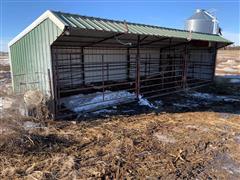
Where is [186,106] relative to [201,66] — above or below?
below

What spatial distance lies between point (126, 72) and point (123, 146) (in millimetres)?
7934

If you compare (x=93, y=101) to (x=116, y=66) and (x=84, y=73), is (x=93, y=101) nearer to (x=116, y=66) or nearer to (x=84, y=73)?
(x=84, y=73)

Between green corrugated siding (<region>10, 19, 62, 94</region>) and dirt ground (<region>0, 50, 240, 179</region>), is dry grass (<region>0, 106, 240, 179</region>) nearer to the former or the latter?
dirt ground (<region>0, 50, 240, 179</region>)

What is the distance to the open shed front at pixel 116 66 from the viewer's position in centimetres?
734

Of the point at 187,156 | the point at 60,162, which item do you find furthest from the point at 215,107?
the point at 60,162

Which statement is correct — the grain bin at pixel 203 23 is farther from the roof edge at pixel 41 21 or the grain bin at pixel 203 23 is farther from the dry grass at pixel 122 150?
the roof edge at pixel 41 21

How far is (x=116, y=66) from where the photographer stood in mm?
11430

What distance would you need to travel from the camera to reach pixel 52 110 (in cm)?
590

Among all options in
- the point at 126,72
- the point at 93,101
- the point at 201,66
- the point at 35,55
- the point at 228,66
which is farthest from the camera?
the point at 228,66

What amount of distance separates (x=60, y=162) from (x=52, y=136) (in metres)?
1.13

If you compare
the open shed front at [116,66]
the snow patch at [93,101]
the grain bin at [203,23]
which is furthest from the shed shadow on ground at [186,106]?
the grain bin at [203,23]

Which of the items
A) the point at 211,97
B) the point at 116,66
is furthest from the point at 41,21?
the point at 211,97

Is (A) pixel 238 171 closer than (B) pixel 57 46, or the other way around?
(A) pixel 238 171

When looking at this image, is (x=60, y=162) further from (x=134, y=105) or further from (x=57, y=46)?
(x=57, y=46)
